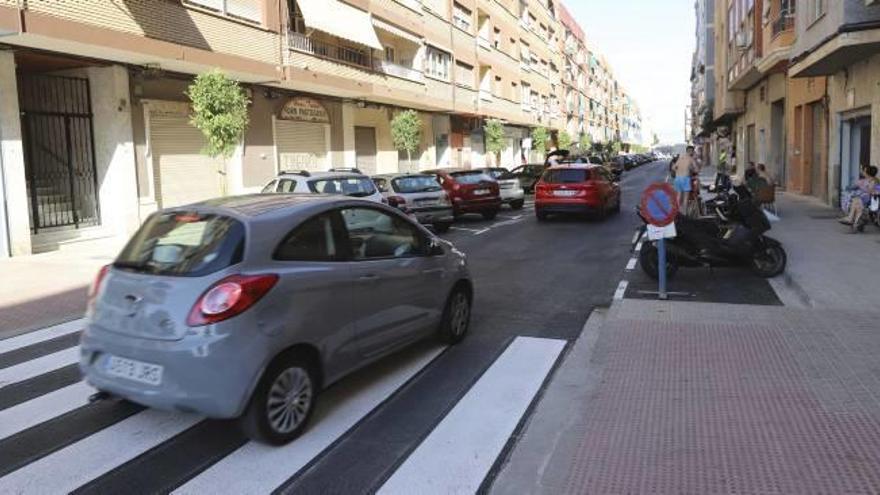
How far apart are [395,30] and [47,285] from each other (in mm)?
20439

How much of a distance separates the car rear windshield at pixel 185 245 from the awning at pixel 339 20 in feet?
58.7

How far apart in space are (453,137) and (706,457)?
3454cm

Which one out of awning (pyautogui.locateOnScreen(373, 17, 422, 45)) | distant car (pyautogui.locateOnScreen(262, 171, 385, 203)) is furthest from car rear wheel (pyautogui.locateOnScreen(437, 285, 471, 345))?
awning (pyautogui.locateOnScreen(373, 17, 422, 45))

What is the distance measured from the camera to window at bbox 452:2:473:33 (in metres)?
37.0

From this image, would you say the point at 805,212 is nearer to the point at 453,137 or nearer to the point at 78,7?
the point at 78,7

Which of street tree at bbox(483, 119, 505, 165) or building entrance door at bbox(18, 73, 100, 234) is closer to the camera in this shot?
building entrance door at bbox(18, 73, 100, 234)

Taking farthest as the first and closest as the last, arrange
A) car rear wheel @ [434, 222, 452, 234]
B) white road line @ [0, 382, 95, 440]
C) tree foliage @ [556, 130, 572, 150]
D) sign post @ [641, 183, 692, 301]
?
tree foliage @ [556, 130, 572, 150]
car rear wheel @ [434, 222, 452, 234]
sign post @ [641, 183, 692, 301]
white road line @ [0, 382, 95, 440]

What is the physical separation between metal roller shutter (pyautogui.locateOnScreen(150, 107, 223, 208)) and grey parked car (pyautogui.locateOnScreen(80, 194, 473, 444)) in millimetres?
13291

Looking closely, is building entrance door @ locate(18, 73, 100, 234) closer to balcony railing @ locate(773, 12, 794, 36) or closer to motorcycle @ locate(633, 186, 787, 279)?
motorcycle @ locate(633, 186, 787, 279)

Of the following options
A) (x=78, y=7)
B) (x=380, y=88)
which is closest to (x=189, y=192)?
(x=78, y=7)

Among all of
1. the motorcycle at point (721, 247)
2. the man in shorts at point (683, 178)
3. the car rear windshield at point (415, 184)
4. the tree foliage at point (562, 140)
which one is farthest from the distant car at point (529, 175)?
the tree foliage at point (562, 140)

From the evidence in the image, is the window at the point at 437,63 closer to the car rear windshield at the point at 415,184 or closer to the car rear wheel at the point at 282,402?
the car rear windshield at the point at 415,184

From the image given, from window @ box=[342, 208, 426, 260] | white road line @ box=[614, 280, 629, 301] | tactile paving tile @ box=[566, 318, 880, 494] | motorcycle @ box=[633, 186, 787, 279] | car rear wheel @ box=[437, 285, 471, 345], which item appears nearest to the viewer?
tactile paving tile @ box=[566, 318, 880, 494]

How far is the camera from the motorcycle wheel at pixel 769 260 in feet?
32.6
